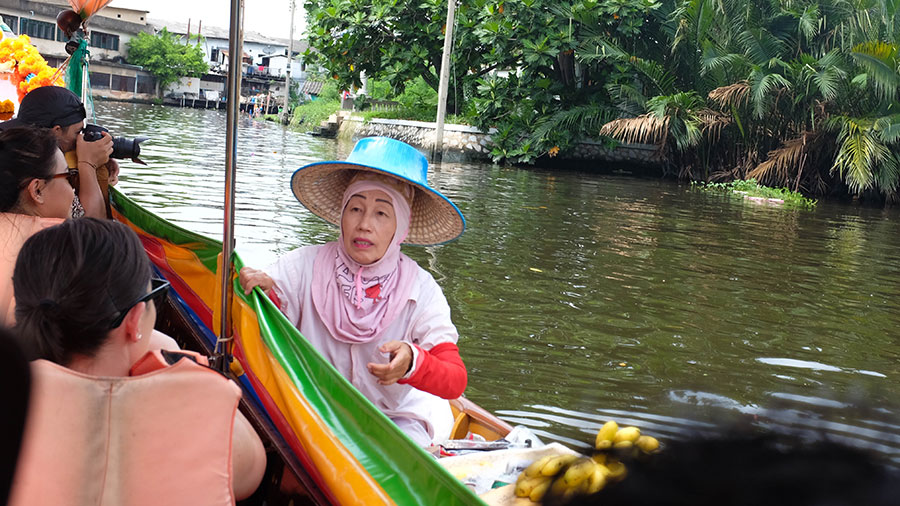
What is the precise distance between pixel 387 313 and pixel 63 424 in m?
1.30

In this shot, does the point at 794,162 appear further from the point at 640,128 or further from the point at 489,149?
the point at 489,149

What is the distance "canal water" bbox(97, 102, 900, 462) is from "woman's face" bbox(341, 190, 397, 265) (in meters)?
0.94

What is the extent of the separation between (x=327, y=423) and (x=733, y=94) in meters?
15.5

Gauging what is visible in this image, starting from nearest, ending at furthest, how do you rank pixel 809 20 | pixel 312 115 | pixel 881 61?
1. pixel 881 61
2. pixel 809 20
3. pixel 312 115

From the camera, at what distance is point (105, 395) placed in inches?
48.6

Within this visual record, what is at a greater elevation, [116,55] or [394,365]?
[116,55]

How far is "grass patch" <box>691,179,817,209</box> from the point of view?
14081 mm

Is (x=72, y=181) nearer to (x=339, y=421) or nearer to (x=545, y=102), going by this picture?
(x=339, y=421)

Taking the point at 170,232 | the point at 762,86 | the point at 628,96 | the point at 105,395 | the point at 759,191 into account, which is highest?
the point at 762,86

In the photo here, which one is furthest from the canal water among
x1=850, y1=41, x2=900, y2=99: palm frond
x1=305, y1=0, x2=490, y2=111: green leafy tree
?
x1=305, y1=0, x2=490, y2=111: green leafy tree

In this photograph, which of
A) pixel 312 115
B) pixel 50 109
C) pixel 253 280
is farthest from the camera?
pixel 312 115

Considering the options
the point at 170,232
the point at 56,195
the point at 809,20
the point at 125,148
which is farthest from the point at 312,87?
the point at 56,195

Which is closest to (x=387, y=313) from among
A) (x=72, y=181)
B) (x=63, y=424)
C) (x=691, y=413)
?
(x=63, y=424)

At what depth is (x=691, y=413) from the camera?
818mm
